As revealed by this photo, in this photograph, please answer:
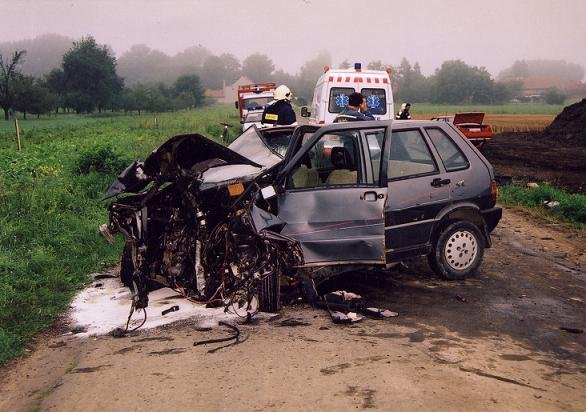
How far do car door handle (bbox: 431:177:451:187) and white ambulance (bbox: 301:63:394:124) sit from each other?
21.0 ft

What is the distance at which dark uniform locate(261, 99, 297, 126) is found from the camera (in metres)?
9.49

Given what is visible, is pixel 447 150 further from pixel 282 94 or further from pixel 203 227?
pixel 282 94

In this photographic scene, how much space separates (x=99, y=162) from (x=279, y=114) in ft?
21.2

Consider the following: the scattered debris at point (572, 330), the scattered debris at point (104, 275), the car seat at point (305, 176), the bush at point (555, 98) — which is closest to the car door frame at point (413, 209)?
the car seat at point (305, 176)

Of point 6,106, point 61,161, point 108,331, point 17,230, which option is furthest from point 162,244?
point 6,106

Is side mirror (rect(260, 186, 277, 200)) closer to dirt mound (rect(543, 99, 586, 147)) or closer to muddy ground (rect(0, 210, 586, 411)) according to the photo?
muddy ground (rect(0, 210, 586, 411))

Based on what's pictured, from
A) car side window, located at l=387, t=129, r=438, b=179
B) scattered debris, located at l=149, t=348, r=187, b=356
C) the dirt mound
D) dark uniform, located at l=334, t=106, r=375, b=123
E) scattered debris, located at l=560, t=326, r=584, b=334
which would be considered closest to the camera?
scattered debris, located at l=149, t=348, r=187, b=356

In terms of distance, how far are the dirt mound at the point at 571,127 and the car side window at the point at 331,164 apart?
19.4 metres

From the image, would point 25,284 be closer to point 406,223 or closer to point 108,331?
point 108,331

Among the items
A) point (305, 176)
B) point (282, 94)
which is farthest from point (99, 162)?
point (305, 176)

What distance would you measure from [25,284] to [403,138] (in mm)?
4840

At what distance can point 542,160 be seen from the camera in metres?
17.9

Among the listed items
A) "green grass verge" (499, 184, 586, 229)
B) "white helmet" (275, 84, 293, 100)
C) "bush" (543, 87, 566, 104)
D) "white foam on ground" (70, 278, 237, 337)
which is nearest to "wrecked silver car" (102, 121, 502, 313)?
"white foam on ground" (70, 278, 237, 337)

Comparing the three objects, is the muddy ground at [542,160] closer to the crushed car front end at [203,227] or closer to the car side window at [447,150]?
the car side window at [447,150]
